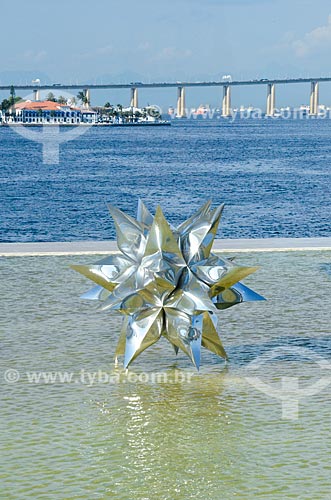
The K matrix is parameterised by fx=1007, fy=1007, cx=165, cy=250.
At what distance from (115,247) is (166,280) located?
556 cm

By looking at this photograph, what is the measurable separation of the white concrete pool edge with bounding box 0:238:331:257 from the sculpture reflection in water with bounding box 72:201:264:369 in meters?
5.00

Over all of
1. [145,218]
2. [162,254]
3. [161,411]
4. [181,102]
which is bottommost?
[161,411]

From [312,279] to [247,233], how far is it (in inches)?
819

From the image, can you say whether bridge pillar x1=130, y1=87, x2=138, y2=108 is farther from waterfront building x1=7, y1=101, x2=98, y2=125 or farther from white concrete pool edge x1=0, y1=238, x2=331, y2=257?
white concrete pool edge x1=0, y1=238, x2=331, y2=257

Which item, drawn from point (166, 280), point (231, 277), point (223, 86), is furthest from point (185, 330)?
point (223, 86)

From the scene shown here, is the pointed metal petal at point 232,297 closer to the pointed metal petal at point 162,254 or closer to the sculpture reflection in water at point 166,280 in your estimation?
the sculpture reflection in water at point 166,280

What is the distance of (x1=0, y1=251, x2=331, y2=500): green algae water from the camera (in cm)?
461

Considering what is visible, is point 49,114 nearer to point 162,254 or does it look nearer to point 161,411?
point 162,254

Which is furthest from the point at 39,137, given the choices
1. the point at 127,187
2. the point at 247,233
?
the point at 247,233

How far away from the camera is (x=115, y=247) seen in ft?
38.2

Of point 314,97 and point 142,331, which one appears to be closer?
point 142,331

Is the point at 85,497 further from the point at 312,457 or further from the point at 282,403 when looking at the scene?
the point at 282,403

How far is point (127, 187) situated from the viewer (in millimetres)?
48906

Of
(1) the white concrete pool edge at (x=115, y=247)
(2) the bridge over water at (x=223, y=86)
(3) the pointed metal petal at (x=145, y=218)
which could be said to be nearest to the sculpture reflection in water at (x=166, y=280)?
(3) the pointed metal petal at (x=145, y=218)
